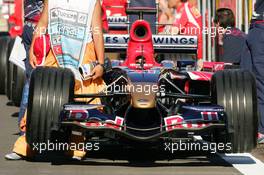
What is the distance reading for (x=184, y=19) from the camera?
56.0 feet

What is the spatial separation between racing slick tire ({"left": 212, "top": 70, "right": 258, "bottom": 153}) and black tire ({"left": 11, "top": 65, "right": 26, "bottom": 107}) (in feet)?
22.8

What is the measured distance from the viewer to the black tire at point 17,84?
1714 centimetres

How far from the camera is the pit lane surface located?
10141 millimetres

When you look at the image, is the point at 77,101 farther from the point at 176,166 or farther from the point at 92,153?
the point at 176,166

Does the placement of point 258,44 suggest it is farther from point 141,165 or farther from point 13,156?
point 13,156

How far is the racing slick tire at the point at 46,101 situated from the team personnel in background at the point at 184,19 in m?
4.93

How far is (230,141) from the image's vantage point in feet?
33.8

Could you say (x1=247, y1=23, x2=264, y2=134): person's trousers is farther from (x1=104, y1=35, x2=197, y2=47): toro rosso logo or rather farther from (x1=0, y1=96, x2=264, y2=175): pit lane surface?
(x1=0, y1=96, x2=264, y2=175): pit lane surface

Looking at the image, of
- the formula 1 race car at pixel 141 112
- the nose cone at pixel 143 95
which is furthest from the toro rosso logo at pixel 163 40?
the nose cone at pixel 143 95

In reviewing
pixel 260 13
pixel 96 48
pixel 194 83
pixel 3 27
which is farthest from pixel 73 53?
pixel 3 27

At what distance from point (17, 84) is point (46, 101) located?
22.9ft

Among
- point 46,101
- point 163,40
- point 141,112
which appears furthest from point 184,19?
point 46,101

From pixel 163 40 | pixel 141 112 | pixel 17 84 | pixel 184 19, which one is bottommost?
pixel 141 112

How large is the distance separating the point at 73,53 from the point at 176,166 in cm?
162
